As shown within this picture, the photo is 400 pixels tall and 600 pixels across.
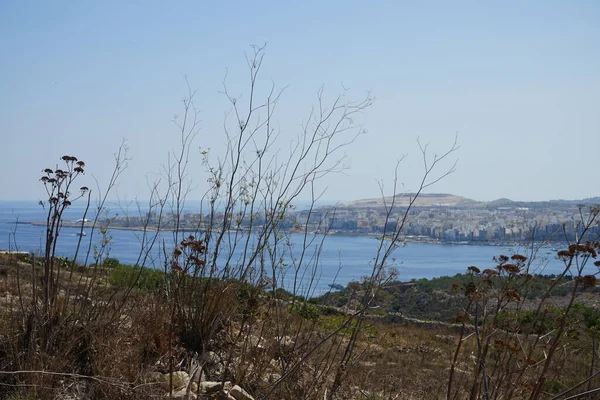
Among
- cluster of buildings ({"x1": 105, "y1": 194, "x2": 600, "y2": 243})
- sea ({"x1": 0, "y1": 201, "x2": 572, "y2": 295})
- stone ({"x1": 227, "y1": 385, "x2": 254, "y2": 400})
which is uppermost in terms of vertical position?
cluster of buildings ({"x1": 105, "y1": 194, "x2": 600, "y2": 243})

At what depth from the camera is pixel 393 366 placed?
7410 millimetres

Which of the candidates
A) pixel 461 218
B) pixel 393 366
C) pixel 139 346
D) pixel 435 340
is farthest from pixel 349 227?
pixel 139 346

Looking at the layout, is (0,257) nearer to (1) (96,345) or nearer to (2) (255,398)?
(1) (96,345)

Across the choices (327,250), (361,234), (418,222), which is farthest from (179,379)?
(418,222)

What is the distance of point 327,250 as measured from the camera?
6949 millimetres

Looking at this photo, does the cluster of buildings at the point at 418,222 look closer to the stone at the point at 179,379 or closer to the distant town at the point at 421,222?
the distant town at the point at 421,222

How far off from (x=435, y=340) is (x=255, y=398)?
24.6 ft

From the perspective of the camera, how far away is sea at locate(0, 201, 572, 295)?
14.9 feet

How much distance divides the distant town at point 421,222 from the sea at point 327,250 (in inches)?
5.8

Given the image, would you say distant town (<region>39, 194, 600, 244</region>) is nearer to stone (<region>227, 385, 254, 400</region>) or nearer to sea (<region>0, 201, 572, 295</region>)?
sea (<region>0, 201, 572, 295</region>)

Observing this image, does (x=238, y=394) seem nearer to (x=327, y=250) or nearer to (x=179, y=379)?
(x=179, y=379)

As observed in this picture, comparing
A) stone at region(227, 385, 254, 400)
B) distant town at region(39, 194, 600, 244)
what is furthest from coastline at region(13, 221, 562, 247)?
stone at region(227, 385, 254, 400)

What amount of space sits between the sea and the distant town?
0.15 metres

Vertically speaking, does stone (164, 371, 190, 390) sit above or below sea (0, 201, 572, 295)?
below
